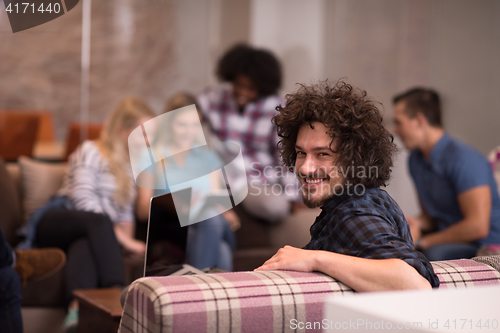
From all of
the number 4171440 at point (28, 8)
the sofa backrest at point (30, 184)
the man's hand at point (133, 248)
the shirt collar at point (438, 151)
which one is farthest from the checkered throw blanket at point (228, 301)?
the sofa backrest at point (30, 184)

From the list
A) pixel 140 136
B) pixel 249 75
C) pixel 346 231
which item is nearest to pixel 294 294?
pixel 346 231

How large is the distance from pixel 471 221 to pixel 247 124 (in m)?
1.06

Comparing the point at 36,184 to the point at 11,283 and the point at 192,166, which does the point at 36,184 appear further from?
the point at 192,166

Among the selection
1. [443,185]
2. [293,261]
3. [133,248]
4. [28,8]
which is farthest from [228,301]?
[443,185]

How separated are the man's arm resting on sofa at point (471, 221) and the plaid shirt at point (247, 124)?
2.42 feet

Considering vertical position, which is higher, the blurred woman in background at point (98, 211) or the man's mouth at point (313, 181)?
the man's mouth at point (313, 181)

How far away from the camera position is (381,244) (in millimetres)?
761

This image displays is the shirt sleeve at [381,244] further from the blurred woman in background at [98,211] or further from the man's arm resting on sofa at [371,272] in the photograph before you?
the blurred woman in background at [98,211]

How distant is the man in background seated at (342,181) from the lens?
2.50 feet

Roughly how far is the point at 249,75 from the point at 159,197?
139 cm

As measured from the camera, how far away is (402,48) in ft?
10.8

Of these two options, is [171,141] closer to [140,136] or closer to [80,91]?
[140,136]

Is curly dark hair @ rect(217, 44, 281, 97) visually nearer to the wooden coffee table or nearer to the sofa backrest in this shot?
the sofa backrest

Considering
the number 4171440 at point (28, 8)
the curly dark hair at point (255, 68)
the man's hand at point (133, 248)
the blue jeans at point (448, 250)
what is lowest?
the man's hand at point (133, 248)
